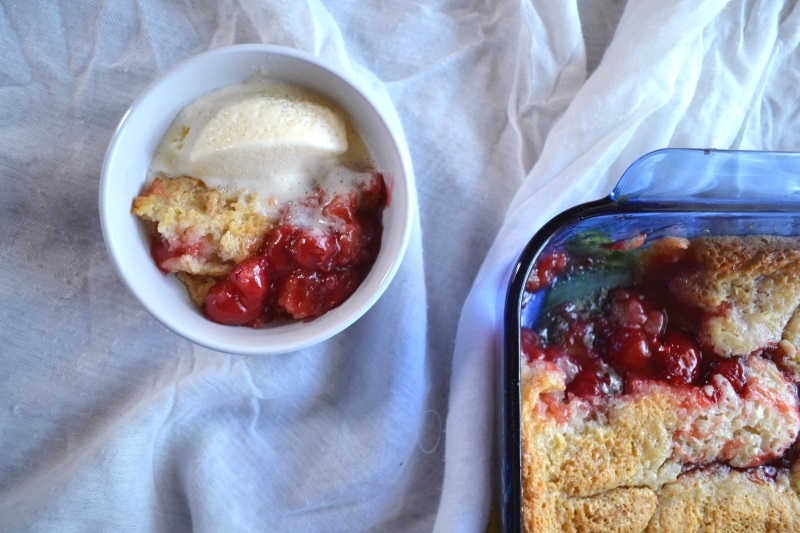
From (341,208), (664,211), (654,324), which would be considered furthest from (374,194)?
(654,324)

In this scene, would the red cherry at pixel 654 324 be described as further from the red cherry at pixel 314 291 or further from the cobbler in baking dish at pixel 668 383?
the red cherry at pixel 314 291

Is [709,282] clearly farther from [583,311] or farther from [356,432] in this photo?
[356,432]

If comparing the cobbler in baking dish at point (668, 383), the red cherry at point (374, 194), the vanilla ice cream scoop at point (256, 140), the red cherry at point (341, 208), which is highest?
the vanilla ice cream scoop at point (256, 140)

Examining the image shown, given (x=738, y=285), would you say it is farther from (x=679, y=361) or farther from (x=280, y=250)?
(x=280, y=250)

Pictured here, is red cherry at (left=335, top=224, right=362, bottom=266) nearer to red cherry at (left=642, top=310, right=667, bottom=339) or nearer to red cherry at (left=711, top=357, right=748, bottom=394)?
red cherry at (left=642, top=310, right=667, bottom=339)

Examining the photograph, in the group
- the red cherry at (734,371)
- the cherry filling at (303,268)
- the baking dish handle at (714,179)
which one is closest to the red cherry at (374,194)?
the cherry filling at (303,268)

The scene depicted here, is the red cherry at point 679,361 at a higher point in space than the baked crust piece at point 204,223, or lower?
lower
